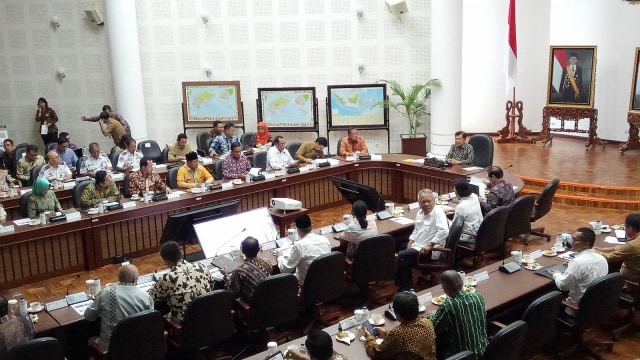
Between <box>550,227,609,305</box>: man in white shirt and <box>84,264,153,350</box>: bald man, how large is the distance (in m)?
3.61

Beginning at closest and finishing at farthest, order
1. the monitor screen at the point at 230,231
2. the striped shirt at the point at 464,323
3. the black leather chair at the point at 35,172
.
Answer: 1. the striped shirt at the point at 464,323
2. the monitor screen at the point at 230,231
3. the black leather chair at the point at 35,172

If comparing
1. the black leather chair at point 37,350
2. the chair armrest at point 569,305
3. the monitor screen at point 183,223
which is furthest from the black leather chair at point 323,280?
the black leather chair at point 37,350

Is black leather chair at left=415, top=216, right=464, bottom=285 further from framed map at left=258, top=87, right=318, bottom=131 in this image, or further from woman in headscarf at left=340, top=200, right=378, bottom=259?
framed map at left=258, top=87, right=318, bottom=131

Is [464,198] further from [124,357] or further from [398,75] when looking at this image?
[398,75]

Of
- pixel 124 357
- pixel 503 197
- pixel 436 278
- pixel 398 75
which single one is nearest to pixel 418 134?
pixel 398 75

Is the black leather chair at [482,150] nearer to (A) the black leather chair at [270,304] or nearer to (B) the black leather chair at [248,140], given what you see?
(B) the black leather chair at [248,140]

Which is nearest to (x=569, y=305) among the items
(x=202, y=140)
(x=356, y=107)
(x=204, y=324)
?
(x=204, y=324)

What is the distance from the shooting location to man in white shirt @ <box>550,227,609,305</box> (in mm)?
5355

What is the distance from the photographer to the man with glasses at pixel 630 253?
5.79 metres

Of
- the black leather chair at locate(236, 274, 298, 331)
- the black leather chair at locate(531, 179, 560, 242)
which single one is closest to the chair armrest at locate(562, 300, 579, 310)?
the black leather chair at locate(236, 274, 298, 331)

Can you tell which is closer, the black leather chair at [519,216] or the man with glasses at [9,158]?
the black leather chair at [519,216]

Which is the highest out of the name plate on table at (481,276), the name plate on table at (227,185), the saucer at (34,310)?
the name plate on table at (227,185)

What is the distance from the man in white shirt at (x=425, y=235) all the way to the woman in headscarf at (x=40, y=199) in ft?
15.3

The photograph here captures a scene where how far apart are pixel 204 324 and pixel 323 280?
1.26 metres
